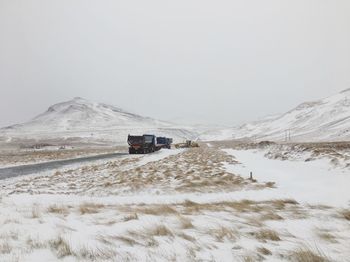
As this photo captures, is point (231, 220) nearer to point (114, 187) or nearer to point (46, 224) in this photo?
point (46, 224)

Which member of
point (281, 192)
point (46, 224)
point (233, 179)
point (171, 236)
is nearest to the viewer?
point (171, 236)

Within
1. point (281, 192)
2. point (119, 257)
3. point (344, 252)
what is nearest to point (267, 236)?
point (344, 252)

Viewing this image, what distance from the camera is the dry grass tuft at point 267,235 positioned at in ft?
20.7

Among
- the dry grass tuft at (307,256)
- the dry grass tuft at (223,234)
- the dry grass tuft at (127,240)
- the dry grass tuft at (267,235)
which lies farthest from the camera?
the dry grass tuft at (267,235)

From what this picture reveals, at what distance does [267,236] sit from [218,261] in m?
1.83

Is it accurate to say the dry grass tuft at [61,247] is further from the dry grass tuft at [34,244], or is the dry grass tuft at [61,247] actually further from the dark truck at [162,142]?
the dark truck at [162,142]

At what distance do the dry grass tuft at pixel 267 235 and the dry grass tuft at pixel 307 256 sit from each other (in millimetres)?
911

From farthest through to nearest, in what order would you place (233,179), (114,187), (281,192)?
(233,179) → (114,187) → (281,192)

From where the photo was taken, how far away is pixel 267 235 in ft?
21.1

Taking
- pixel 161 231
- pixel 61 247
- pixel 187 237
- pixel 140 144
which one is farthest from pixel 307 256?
pixel 140 144

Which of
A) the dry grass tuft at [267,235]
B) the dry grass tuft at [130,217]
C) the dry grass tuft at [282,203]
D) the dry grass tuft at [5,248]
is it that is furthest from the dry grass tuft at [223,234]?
the dry grass tuft at [282,203]

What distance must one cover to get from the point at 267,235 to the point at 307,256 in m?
1.32

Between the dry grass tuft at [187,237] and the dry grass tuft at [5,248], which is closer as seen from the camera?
the dry grass tuft at [5,248]

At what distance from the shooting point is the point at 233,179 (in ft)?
60.1
